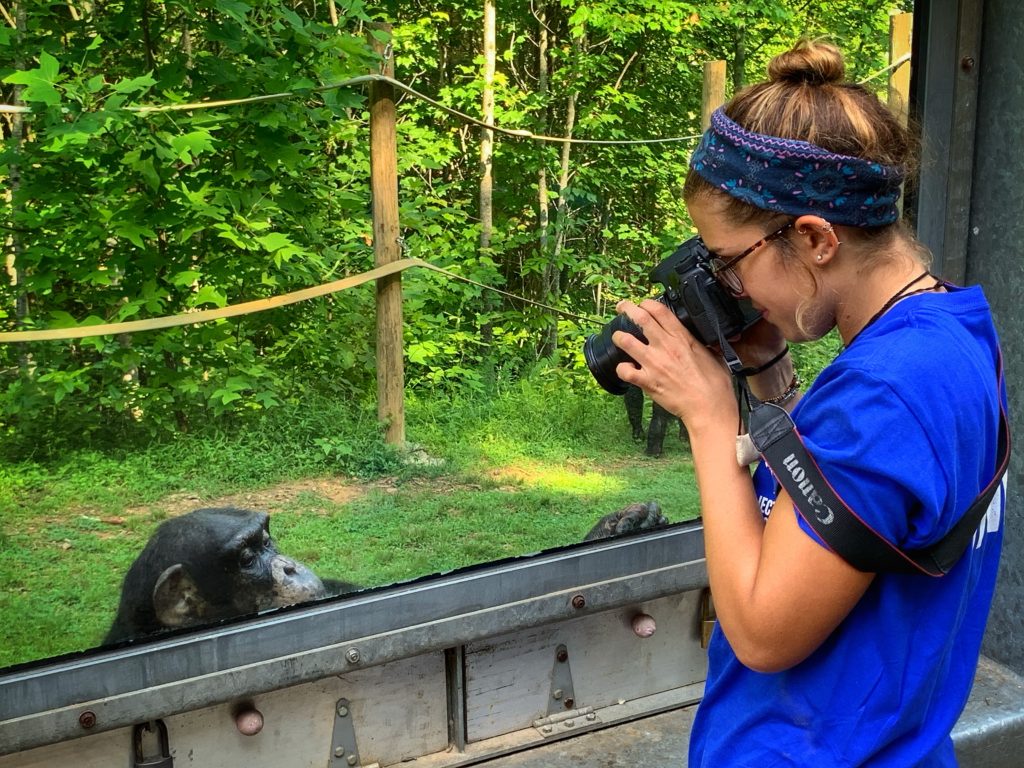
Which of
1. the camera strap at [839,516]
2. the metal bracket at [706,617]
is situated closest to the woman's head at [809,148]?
the camera strap at [839,516]

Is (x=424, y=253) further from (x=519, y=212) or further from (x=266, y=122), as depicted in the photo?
(x=266, y=122)

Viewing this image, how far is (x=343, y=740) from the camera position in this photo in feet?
6.08

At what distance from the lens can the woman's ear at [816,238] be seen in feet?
3.19

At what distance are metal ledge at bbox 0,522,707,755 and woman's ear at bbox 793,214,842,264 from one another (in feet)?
3.48

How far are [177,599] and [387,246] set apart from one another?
2.31ft

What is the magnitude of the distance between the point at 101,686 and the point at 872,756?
1.14m

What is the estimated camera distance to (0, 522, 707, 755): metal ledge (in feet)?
4.95

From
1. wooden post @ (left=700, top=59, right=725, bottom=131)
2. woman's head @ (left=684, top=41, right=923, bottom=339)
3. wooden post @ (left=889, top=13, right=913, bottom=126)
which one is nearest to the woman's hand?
woman's head @ (left=684, top=41, right=923, bottom=339)

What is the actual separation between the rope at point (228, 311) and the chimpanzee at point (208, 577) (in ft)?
1.05

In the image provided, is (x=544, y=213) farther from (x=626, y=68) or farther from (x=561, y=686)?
(x=561, y=686)

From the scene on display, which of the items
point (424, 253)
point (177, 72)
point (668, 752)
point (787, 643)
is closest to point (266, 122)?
point (177, 72)

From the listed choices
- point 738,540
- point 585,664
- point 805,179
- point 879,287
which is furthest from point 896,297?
point 585,664

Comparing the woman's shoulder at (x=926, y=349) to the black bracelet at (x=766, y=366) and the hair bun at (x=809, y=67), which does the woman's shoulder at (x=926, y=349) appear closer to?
the hair bun at (x=809, y=67)

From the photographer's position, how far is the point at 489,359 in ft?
Result: 6.24
